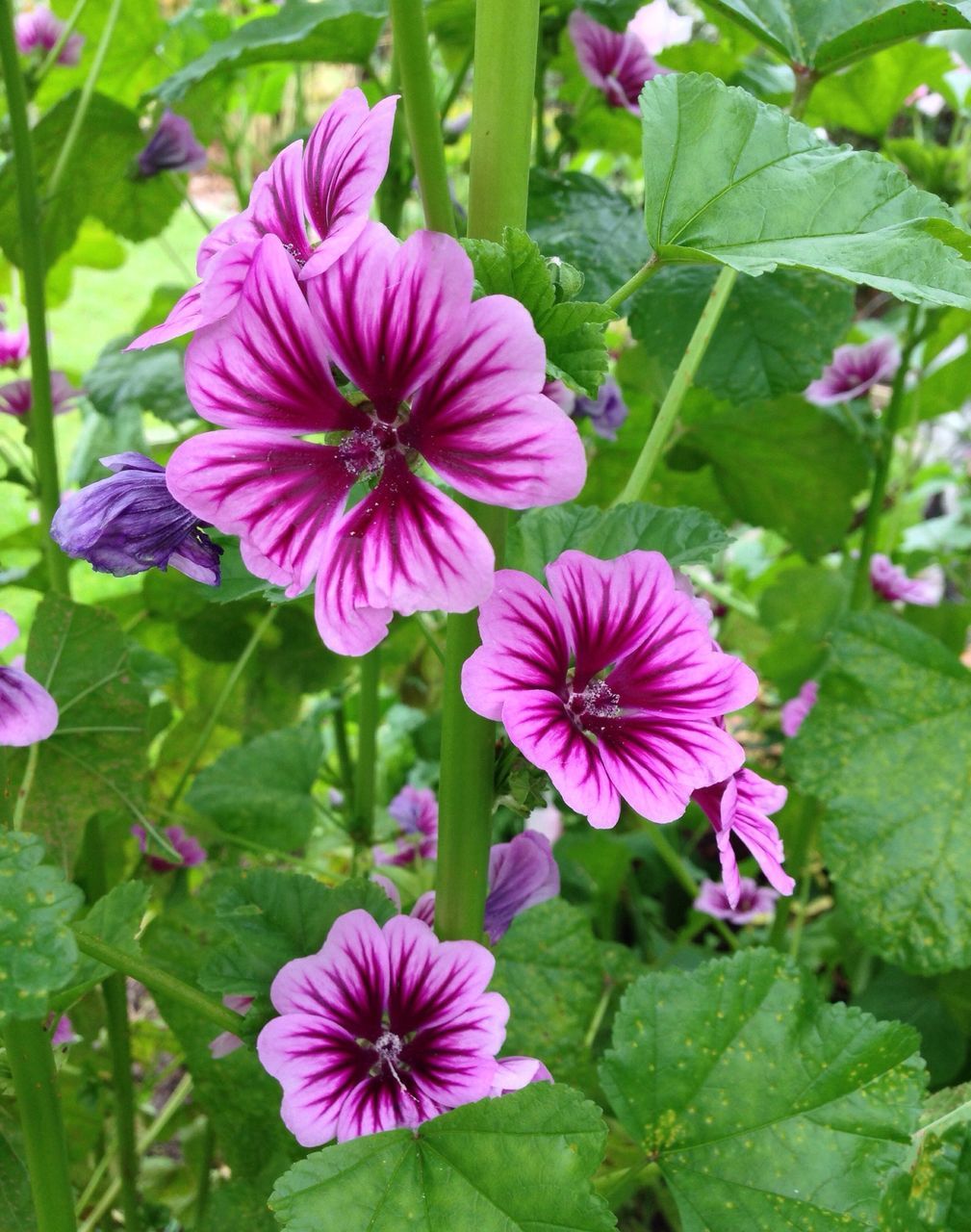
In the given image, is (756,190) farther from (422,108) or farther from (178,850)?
(178,850)

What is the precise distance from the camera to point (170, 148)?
3.83ft

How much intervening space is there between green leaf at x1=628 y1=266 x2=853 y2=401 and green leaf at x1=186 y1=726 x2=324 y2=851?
46 centimetres

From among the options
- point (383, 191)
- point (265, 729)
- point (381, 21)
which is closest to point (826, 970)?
point (265, 729)

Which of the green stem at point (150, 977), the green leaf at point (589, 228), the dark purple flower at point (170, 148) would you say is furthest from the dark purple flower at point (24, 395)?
the green stem at point (150, 977)

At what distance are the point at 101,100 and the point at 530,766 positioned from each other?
2.96ft

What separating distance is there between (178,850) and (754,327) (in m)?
0.71

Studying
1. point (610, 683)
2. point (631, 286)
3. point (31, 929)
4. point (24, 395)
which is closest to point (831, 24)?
point (631, 286)

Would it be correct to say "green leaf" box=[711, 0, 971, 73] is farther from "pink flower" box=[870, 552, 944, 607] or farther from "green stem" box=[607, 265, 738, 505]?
"pink flower" box=[870, 552, 944, 607]

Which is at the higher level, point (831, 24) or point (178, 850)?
point (831, 24)

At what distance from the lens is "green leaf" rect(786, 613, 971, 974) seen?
96 cm

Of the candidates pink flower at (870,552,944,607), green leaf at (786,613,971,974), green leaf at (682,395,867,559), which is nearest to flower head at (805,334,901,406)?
green leaf at (682,395,867,559)

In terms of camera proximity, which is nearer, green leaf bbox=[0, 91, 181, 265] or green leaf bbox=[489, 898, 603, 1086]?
green leaf bbox=[489, 898, 603, 1086]

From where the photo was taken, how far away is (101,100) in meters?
1.12

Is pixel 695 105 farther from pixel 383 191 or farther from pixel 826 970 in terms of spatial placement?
pixel 826 970
